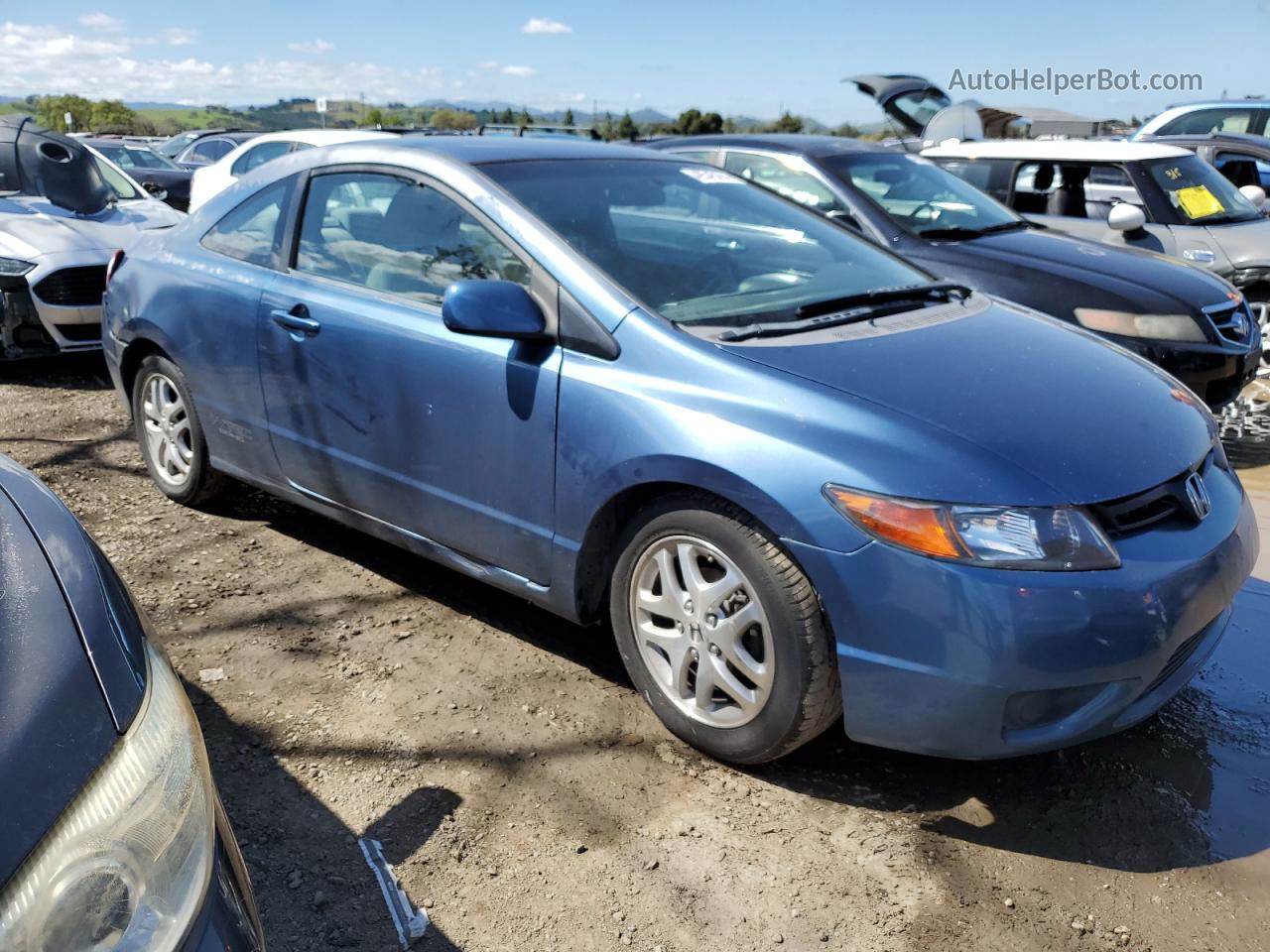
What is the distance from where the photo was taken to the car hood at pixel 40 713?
4.17 ft

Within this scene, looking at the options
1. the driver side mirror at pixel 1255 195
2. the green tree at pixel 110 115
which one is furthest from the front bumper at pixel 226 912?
the green tree at pixel 110 115

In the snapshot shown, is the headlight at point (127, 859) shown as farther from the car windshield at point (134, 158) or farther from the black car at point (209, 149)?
the black car at point (209, 149)

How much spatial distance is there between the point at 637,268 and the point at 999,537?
1325 mm

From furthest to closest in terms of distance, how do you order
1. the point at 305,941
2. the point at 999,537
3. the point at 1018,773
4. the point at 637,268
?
the point at 637,268 → the point at 1018,773 → the point at 999,537 → the point at 305,941

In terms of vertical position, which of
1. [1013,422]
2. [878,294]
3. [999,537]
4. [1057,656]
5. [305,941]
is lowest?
[305,941]

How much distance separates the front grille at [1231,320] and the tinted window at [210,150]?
15.1 meters

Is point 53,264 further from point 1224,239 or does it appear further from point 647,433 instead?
point 1224,239

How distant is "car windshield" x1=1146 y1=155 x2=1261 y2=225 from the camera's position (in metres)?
7.50

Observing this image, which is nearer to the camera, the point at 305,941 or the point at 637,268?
the point at 305,941

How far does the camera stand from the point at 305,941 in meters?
2.31

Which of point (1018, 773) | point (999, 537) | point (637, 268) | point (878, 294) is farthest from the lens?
→ point (878, 294)

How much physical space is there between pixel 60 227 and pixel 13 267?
0.48 meters

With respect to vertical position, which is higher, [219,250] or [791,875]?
[219,250]

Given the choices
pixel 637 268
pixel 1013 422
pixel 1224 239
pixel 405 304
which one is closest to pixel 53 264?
pixel 405 304
